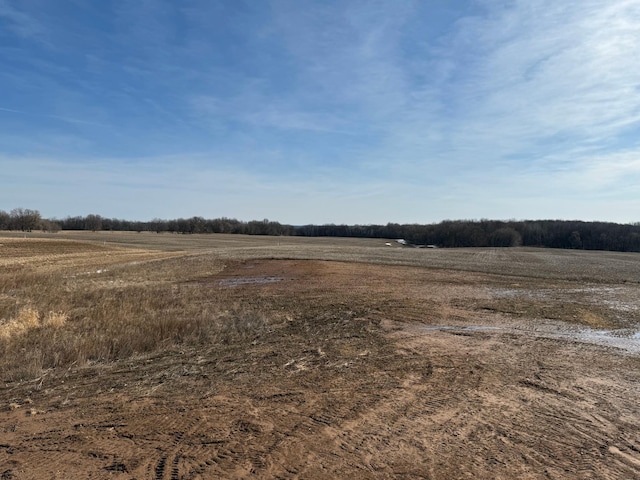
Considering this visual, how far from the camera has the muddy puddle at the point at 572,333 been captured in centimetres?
1039

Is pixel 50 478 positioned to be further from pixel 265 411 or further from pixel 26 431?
pixel 265 411

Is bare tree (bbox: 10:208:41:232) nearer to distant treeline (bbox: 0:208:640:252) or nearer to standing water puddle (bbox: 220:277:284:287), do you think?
distant treeline (bbox: 0:208:640:252)

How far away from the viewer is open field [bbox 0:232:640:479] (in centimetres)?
459

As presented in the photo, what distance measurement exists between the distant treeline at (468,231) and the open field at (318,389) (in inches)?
3578

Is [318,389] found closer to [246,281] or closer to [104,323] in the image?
[104,323]

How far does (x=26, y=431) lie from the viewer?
5188 mm

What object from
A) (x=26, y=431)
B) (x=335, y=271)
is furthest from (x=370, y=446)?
(x=335, y=271)

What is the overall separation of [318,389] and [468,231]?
107 m

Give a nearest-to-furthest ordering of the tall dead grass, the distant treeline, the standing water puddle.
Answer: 1. the tall dead grass
2. the standing water puddle
3. the distant treeline

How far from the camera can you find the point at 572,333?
11344 mm

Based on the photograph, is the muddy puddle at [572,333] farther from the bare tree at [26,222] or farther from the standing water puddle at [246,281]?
the bare tree at [26,222]

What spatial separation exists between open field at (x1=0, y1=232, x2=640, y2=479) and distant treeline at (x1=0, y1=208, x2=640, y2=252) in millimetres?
90872

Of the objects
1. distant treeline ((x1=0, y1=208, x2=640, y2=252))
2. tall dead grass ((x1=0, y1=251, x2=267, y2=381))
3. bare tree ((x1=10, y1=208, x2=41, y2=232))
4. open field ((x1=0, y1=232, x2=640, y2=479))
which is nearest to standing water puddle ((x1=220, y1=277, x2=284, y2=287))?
tall dead grass ((x1=0, y1=251, x2=267, y2=381))

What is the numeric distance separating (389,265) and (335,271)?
666 centimetres
